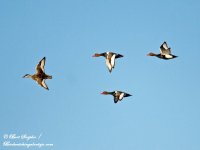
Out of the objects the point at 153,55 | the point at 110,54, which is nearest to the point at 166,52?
the point at 153,55

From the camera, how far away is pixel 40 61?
27.7m

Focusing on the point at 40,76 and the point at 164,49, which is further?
the point at 164,49

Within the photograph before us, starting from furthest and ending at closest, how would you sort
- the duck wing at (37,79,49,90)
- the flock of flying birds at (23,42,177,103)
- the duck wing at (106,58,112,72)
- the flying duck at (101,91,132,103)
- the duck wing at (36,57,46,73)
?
the flying duck at (101,91,132,103) → the duck wing at (37,79,49,90) → the duck wing at (106,58,112,72) → the flock of flying birds at (23,42,177,103) → the duck wing at (36,57,46,73)

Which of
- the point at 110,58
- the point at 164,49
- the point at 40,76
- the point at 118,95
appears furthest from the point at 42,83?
the point at 164,49

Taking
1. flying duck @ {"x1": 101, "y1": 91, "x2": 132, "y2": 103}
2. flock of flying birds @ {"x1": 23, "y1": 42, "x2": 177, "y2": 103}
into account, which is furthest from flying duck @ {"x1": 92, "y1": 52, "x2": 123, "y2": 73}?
flying duck @ {"x1": 101, "y1": 91, "x2": 132, "y2": 103}

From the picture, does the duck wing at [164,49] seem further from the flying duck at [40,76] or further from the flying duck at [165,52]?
the flying duck at [40,76]

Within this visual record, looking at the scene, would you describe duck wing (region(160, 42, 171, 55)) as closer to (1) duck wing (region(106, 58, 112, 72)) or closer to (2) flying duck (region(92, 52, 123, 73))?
(2) flying duck (region(92, 52, 123, 73))

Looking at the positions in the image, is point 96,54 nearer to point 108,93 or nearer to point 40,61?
point 108,93

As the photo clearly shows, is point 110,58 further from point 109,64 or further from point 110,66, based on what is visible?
point 110,66

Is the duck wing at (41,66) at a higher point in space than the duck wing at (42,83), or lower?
higher

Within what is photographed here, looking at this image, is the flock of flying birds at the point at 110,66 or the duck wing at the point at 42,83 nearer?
the flock of flying birds at the point at 110,66

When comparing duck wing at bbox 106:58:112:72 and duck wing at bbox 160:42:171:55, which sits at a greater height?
duck wing at bbox 160:42:171:55

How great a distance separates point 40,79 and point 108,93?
5.25 m

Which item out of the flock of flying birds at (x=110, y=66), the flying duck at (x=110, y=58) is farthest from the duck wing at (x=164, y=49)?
the flying duck at (x=110, y=58)
